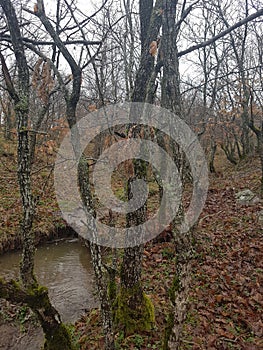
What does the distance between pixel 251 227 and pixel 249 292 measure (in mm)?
2802

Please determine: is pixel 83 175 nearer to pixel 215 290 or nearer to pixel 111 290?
pixel 111 290

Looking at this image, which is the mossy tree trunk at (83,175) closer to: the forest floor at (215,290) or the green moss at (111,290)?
the forest floor at (215,290)

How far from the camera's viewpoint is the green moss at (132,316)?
3.96 meters

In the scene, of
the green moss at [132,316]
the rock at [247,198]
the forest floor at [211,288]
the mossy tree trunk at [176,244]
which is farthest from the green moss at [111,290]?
the rock at [247,198]

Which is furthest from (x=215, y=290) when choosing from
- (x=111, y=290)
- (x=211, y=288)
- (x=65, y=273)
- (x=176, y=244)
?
(x=65, y=273)

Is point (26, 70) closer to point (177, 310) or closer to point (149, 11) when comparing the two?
point (149, 11)

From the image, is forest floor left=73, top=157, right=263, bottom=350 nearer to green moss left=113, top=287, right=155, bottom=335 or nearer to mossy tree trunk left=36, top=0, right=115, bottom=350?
green moss left=113, top=287, right=155, bottom=335

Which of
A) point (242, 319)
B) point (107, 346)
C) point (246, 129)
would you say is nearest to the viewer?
point (107, 346)

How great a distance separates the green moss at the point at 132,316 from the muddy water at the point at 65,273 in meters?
1.44

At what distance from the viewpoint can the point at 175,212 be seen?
2.85m

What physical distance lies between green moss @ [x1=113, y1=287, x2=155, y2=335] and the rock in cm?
627

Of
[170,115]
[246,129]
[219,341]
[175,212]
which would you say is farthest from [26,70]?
[246,129]

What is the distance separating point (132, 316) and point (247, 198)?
672cm

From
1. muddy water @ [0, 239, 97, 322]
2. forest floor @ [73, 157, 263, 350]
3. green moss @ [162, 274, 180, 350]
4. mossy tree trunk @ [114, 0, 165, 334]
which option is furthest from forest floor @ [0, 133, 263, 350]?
green moss @ [162, 274, 180, 350]
